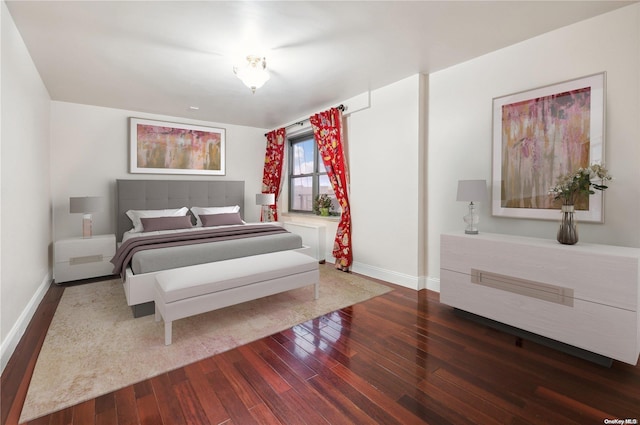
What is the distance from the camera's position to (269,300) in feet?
10.3

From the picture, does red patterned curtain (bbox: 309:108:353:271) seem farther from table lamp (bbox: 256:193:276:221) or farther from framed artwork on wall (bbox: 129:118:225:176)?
Result: framed artwork on wall (bbox: 129:118:225:176)

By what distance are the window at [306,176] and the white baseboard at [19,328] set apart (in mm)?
3737

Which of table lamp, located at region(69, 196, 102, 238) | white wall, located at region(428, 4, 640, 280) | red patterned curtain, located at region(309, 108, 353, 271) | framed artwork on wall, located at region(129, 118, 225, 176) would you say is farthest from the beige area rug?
framed artwork on wall, located at region(129, 118, 225, 176)

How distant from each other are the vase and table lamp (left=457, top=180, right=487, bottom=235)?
586 millimetres

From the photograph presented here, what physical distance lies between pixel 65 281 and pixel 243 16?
3.84 m

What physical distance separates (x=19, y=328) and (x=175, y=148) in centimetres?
330

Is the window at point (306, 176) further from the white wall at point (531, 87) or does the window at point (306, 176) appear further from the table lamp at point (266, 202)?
the white wall at point (531, 87)

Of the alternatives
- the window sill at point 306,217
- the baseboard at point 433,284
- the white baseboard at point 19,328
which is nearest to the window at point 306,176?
the window sill at point 306,217

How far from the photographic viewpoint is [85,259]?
12.5 ft

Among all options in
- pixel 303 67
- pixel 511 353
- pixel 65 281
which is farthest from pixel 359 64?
pixel 65 281

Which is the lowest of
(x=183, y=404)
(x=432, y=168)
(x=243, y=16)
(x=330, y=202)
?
(x=183, y=404)

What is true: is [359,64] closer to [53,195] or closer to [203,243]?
[203,243]

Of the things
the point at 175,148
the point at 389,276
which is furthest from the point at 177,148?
the point at 389,276

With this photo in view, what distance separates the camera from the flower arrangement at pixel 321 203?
16.3ft
